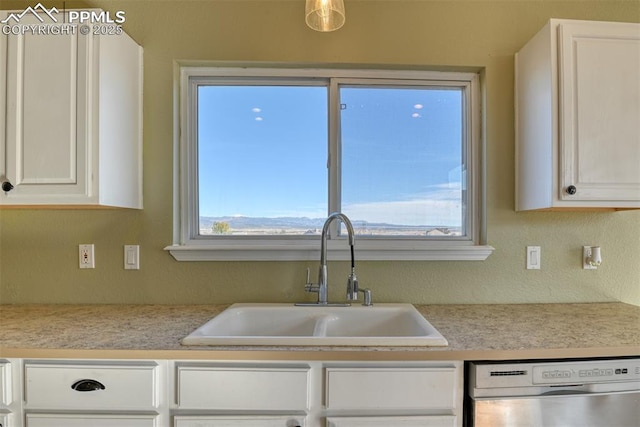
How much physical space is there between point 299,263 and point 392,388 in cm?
75

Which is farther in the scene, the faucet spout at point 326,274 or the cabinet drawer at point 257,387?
the faucet spout at point 326,274

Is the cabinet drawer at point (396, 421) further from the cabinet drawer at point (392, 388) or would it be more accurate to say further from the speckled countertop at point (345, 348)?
the speckled countertop at point (345, 348)

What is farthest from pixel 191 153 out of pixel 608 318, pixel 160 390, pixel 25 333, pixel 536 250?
pixel 608 318

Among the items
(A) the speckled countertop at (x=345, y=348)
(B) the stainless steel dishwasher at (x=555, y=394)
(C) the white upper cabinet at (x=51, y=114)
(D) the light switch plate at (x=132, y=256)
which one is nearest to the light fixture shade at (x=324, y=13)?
(C) the white upper cabinet at (x=51, y=114)

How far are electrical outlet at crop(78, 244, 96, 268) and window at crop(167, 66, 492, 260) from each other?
1.61ft

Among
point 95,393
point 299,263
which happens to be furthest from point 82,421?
point 299,263

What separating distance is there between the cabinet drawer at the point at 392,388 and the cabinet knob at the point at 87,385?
719mm

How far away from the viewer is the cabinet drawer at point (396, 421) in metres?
1.02

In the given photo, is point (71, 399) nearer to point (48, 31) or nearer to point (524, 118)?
point (48, 31)

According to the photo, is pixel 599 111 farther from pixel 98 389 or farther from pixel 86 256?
pixel 86 256

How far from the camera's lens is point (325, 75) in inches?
65.3

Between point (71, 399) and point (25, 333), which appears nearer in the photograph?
point (71, 399)

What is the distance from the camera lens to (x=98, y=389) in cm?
103

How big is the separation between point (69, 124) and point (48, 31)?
38 cm
